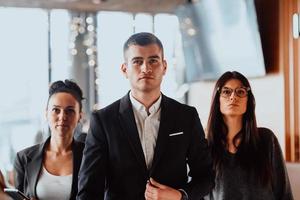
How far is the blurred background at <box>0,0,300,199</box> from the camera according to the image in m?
4.68

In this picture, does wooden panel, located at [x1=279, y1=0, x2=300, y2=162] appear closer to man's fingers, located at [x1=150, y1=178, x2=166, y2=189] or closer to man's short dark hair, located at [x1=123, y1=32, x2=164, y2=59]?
man's short dark hair, located at [x1=123, y1=32, x2=164, y2=59]

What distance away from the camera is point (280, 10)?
386 cm

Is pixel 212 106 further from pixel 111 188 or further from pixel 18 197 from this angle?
pixel 18 197

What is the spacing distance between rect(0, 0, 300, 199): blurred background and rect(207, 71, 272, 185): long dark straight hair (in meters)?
1.96

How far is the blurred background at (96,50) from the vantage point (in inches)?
184

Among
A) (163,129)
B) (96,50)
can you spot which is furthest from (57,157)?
(96,50)

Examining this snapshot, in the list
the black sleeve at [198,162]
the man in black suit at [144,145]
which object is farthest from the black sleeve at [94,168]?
the black sleeve at [198,162]

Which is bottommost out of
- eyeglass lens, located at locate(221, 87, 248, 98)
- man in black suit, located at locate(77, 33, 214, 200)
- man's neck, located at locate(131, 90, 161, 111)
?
man in black suit, located at locate(77, 33, 214, 200)

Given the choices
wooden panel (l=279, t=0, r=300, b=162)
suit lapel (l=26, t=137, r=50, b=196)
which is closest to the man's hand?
suit lapel (l=26, t=137, r=50, b=196)

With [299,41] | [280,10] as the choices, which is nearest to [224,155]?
[299,41]

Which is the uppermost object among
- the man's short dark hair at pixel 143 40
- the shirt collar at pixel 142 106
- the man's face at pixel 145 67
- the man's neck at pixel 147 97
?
the man's short dark hair at pixel 143 40

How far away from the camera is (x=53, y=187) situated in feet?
6.20

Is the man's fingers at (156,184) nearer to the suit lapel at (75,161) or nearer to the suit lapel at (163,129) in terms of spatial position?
the suit lapel at (163,129)

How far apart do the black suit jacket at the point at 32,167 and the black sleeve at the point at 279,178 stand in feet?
3.18
